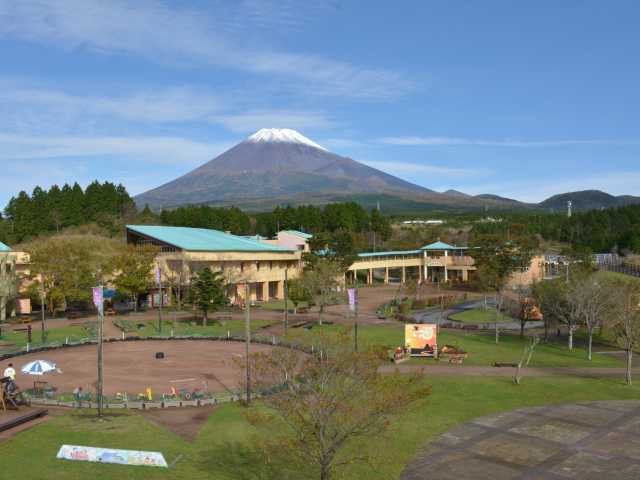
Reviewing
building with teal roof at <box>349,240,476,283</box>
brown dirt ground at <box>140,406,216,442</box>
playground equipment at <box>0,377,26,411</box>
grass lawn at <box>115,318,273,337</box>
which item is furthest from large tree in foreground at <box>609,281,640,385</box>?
building with teal roof at <box>349,240,476,283</box>

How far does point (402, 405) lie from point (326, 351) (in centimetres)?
277

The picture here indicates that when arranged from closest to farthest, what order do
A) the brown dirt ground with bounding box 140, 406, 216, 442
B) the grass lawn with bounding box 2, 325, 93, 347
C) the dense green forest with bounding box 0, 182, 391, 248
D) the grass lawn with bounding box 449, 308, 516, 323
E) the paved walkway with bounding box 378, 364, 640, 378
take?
the brown dirt ground with bounding box 140, 406, 216, 442 → the paved walkway with bounding box 378, 364, 640, 378 → the grass lawn with bounding box 2, 325, 93, 347 → the grass lawn with bounding box 449, 308, 516, 323 → the dense green forest with bounding box 0, 182, 391, 248

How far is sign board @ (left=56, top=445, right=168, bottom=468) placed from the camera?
66.3 feet

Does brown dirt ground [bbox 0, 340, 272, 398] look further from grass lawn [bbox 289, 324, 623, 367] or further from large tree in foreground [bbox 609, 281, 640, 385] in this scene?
large tree in foreground [bbox 609, 281, 640, 385]

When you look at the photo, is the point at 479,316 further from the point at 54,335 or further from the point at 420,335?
the point at 54,335

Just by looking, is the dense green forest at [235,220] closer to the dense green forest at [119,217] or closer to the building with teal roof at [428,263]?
the dense green forest at [119,217]

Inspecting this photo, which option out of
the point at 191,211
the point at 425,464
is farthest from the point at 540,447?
the point at 191,211

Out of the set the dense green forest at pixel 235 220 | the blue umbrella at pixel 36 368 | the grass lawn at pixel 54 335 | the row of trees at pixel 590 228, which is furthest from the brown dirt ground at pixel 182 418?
the row of trees at pixel 590 228

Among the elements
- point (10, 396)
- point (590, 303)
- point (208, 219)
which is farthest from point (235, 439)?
point (208, 219)

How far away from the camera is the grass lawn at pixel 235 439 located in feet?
64.4

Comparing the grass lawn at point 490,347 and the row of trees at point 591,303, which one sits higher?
the row of trees at point 591,303

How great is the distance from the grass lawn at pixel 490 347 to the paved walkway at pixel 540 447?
10.0 metres

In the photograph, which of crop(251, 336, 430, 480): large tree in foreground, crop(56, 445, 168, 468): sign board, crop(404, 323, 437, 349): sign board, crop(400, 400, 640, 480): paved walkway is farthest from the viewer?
crop(404, 323, 437, 349): sign board

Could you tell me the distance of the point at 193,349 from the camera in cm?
4528
